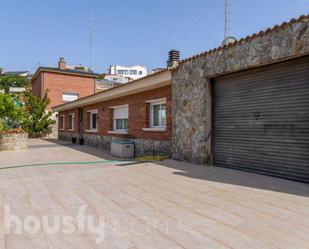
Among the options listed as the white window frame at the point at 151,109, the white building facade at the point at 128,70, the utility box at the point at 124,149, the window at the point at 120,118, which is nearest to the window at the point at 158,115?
the white window frame at the point at 151,109

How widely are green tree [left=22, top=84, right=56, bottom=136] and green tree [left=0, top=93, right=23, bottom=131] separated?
332 inches

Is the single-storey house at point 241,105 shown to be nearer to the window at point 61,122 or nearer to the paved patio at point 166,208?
the paved patio at point 166,208

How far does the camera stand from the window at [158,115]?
33.0 feet

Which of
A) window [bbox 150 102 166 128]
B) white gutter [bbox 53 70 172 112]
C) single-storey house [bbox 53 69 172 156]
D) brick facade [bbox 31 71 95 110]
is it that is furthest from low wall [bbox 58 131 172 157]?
brick facade [bbox 31 71 95 110]

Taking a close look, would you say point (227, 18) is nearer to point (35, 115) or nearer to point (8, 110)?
point (8, 110)

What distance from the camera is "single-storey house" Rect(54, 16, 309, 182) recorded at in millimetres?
5156

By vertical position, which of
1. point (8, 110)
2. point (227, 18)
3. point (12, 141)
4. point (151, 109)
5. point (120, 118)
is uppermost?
point (227, 18)

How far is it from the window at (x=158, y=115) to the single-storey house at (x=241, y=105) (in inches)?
1.7

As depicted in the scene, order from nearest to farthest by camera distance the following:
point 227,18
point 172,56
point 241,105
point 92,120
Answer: point 241,105, point 172,56, point 227,18, point 92,120

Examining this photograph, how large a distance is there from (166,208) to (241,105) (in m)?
4.02

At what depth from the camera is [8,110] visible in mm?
13906

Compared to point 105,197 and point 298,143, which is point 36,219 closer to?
point 105,197

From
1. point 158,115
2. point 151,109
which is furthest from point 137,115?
point 158,115

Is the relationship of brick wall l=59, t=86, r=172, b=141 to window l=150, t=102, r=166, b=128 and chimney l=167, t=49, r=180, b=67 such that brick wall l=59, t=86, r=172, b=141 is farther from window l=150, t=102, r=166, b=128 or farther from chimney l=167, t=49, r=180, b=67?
chimney l=167, t=49, r=180, b=67
